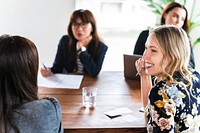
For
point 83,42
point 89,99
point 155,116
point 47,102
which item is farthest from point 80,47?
point 155,116

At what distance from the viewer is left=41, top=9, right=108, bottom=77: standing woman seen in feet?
7.77

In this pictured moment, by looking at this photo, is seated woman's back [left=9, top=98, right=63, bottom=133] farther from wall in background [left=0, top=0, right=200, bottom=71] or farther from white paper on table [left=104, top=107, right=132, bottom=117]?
wall in background [left=0, top=0, right=200, bottom=71]

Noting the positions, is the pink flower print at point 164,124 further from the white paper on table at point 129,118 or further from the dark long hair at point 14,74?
the dark long hair at point 14,74

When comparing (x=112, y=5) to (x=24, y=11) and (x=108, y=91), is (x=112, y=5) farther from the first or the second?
(x=108, y=91)

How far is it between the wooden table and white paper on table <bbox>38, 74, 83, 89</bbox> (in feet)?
0.17

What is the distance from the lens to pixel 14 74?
3.67 feet

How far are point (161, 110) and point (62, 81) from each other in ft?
3.38

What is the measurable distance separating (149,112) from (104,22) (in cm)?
233

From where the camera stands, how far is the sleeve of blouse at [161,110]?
1.14 metres

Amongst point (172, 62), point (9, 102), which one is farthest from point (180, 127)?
point (9, 102)

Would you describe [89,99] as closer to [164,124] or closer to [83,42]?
[164,124]

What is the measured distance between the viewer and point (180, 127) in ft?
3.97

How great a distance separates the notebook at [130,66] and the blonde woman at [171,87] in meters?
0.80

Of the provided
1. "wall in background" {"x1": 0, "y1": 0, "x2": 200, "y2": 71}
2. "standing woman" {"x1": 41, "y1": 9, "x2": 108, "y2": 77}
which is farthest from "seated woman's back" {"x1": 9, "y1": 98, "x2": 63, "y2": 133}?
"wall in background" {"x1": 0, "y1": 0, "x2": 200, "y2": 71}
